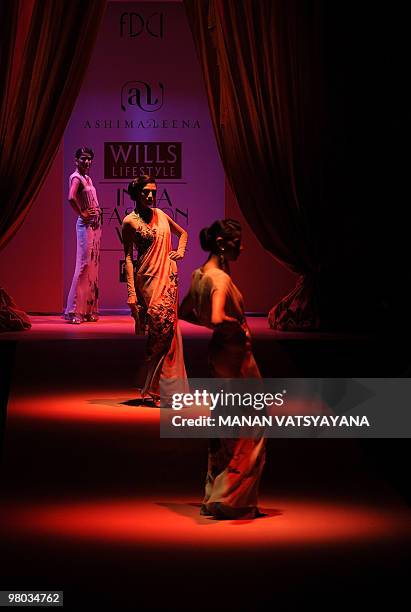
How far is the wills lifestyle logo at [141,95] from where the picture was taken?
1389cm

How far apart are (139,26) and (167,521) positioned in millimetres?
9364

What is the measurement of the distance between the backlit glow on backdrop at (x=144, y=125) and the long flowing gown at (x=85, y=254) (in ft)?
5.53

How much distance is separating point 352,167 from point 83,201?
7.81 feet

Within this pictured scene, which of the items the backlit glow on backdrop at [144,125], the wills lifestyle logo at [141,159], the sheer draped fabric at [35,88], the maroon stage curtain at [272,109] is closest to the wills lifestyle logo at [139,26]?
the backlit glow on backdrop at [144,125]

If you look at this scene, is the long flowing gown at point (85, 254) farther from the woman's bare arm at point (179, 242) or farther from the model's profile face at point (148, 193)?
the model's profile face at point (148, 193)

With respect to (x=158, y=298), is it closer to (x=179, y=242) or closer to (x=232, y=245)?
(x=179, y=242)

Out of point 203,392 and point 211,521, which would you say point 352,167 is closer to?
point 203,392

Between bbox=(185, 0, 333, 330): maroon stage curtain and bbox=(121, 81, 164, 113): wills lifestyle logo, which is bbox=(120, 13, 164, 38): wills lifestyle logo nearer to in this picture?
bbox=(121, 81, 164, 113): wills lifestyle logo

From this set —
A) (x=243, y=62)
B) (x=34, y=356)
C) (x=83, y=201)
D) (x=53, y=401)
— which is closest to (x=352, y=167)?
(x=243, y=62)

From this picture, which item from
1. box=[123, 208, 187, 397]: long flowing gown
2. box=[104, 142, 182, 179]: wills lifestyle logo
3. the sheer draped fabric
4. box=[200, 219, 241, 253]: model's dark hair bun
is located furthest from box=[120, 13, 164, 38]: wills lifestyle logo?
box=[200, 219, 241, 253]: model's dark hair bun

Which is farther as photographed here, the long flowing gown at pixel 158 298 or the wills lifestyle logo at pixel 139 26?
the wills lifestyle logo at pixel 139 26

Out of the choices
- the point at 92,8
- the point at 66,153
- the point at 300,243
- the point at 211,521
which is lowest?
the point at 211,521

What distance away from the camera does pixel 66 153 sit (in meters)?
13.7

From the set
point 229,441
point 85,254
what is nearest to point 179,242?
point 229,441
